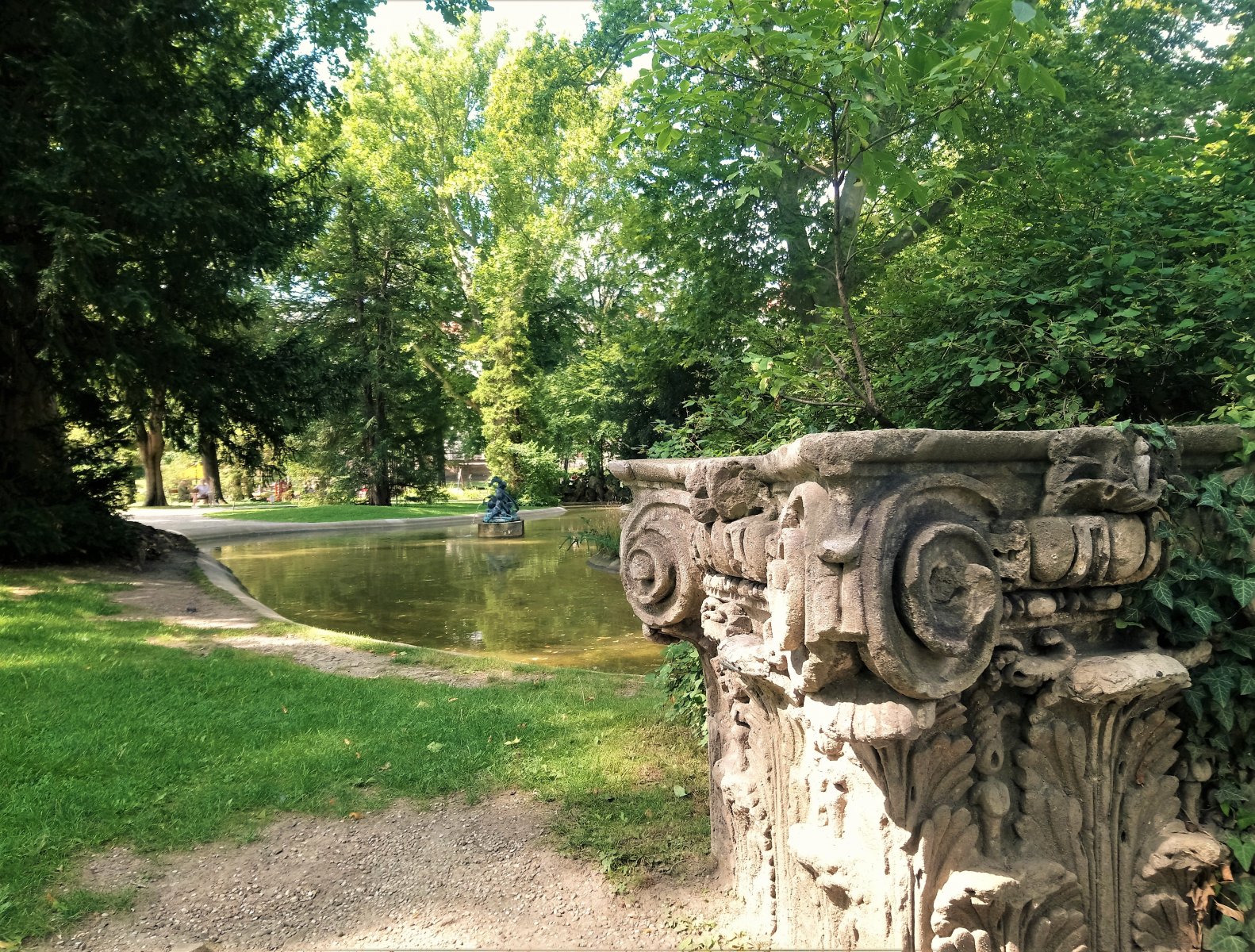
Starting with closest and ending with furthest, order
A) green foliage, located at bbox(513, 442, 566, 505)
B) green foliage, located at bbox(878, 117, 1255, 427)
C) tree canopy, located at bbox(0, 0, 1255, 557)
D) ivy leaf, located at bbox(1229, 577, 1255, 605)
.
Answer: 1. ivy leaf, located at bbox(1229, 577, 1255, 605)
2. green foliage, located at bbox(878, 117, 1255, 427)
3. tree canopy, located at bbox(0, 0, 1255, 557)
4. green foliage, located at bbox(513, 442, 566, 505)

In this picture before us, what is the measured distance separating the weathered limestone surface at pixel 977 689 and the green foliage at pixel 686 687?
196 centimetres

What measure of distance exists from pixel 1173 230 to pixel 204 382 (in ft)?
38.3

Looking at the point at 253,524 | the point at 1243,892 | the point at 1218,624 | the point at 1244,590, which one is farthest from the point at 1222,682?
the point at 253,524

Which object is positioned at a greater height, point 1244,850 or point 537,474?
point 537,474

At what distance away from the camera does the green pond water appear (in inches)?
293

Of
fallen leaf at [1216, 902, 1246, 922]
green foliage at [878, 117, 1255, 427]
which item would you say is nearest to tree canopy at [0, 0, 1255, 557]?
green foliage at [878, 117, 1255, 427]

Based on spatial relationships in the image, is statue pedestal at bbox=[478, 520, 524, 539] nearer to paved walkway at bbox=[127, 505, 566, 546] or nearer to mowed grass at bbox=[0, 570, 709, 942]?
paved walkway at bbox=[127, 505, 566, 546]

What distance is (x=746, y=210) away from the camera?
29.6ft

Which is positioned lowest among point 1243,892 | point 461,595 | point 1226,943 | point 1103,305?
point 461,595

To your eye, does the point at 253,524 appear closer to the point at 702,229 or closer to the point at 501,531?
the point at 501,531

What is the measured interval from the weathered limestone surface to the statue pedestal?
15116 mm

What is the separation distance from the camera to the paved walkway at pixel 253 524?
1712cm

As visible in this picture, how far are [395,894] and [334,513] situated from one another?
19.8m

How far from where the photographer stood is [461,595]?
9.86 metres
